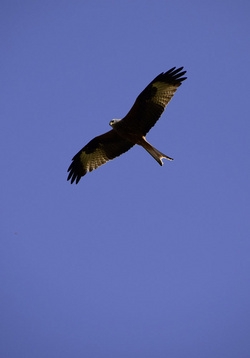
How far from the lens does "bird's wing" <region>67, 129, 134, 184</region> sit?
8594mm

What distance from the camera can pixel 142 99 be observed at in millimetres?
7727

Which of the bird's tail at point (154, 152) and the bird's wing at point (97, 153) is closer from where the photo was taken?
the bird's tail at point (154, 152)

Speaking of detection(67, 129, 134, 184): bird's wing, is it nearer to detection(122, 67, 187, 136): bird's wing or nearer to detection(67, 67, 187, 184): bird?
detection(67, 67, 187, 184): bird

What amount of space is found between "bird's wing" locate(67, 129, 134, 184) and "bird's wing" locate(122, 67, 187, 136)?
0.69 m

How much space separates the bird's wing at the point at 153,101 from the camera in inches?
305

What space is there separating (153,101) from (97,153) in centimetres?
178

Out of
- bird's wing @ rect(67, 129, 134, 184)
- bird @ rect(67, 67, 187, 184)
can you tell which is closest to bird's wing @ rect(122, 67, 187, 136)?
bird @ rect(67, 67, 187, 184)

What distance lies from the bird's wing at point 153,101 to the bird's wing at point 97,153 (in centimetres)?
69

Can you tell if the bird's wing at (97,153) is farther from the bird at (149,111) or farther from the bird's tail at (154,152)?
the bird's tail at (154,152)

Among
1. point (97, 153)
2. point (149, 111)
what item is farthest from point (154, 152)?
point (97, 153)

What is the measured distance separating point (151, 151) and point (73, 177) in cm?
210

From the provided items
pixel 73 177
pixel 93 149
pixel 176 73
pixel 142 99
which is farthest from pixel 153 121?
pixel 73 177

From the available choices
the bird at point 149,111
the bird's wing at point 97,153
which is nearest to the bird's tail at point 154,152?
the bird at point 149,111

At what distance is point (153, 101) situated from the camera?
7.82 meters
